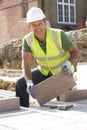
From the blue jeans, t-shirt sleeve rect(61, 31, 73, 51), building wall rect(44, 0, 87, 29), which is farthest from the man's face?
building wall rect(44, 0, 87, 29)

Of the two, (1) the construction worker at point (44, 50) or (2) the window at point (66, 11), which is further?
(2) the window at point (66, 11)

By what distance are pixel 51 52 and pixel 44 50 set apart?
0.11 meters

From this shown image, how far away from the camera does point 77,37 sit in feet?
61.9

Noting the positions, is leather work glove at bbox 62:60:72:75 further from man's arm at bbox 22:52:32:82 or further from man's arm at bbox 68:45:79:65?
man's arm at bbox 22:52:32:82

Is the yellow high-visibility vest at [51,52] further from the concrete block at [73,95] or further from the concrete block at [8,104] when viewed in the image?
the concrete block at [8,104]

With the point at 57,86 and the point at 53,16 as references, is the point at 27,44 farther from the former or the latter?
the point at 53,16

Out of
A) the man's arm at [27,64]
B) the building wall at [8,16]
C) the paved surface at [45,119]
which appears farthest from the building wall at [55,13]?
the paved surface at [45,119]

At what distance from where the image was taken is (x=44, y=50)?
5688 mm

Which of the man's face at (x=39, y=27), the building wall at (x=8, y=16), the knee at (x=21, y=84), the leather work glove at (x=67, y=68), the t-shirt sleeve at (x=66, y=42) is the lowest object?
the knee at (x=21, y=84)

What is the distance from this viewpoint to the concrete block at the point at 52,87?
5512mm

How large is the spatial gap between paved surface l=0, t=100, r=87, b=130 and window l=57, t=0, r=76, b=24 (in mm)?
22093

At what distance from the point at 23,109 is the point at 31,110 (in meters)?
0.17

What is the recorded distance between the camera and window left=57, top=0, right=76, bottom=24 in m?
27.2

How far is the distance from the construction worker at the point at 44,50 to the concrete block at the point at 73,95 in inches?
15.0
